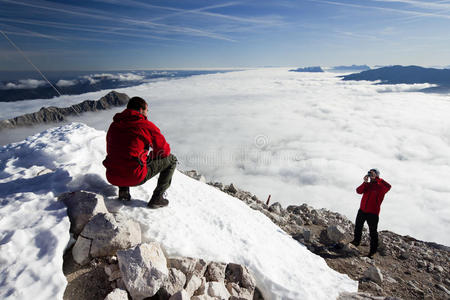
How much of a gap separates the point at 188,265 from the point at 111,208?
80.8 inches

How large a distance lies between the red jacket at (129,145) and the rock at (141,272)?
1458 mm

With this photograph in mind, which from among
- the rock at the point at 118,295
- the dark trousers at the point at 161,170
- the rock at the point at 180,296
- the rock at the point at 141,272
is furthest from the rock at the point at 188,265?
the dark trousers at the point at 161,170

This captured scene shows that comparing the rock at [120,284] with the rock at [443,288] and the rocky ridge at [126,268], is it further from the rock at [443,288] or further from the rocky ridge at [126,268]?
the rock at [443,288]

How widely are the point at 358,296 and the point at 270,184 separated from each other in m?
160

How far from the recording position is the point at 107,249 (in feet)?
11.4

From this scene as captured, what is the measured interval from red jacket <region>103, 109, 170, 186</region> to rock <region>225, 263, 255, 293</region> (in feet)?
7.88

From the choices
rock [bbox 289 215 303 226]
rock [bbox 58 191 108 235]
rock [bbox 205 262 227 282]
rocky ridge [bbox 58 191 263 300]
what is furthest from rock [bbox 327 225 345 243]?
rock [bbox 58 191 108 235]

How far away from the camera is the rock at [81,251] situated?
334cm

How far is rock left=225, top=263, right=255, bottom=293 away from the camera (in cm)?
407

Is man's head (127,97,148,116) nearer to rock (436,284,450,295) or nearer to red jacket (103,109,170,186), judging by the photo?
red jacket (103,109,170,186)

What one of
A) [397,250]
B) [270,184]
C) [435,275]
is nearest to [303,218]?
[397,250]

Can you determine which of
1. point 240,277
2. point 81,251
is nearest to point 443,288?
point 240,277

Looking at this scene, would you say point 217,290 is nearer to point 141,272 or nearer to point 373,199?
point 141,272

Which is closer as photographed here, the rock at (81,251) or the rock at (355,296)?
the rock at (81,251)
